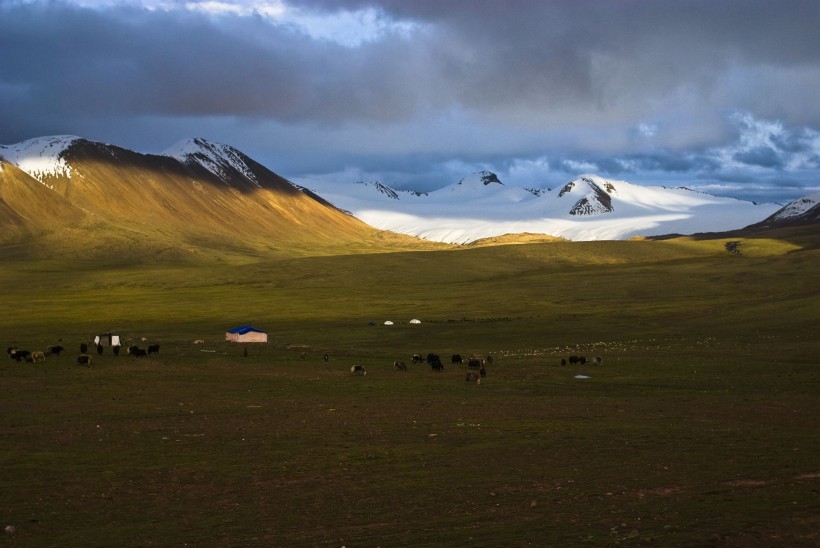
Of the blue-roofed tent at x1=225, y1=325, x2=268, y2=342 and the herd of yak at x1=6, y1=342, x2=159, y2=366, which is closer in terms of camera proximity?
the herd of yak at x1=6, y1=342, x2=159, y2=366

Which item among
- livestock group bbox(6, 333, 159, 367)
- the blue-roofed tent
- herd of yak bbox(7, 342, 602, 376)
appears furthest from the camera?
the blue-roofed tent

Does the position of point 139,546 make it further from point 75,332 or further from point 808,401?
point 75,332

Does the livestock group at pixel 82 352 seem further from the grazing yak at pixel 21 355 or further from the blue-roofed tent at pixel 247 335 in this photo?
the blue-roofed tent at pixel 247 335

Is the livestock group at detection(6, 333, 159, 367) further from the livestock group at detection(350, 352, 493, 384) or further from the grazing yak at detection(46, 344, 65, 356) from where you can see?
the livestock group at detection(350, 352, 493, 384)

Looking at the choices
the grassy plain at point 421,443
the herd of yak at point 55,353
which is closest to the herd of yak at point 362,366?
the herd of yak at point 55,353

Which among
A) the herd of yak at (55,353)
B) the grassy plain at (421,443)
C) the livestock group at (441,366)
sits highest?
the herd of yak at (55,353)

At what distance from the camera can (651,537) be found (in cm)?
1711

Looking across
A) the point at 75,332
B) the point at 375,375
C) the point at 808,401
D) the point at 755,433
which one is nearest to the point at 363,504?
the point at 755,433

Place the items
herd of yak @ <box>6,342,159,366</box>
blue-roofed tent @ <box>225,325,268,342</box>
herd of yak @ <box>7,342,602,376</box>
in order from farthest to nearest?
1. blue-roofed tent @ <box>225,325,268,342</box>
2. herd of yak @ <box>6,342,159,366</box>
3. herd of yak @ <box>7,342,602,376</box>

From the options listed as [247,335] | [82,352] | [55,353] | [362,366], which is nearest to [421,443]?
[362,366]

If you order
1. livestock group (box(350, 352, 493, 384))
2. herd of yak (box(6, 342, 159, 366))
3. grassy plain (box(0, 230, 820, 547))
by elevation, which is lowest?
grassy plain (box(0, 230, 820, 547))

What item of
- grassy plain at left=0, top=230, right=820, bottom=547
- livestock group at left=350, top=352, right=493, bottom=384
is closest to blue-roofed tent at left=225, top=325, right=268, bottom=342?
grassy plain at left=0, top=230, right=820, bottom=547

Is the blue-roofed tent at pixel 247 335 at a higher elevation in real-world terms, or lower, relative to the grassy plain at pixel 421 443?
higher

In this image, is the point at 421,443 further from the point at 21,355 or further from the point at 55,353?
the point at 55,353
